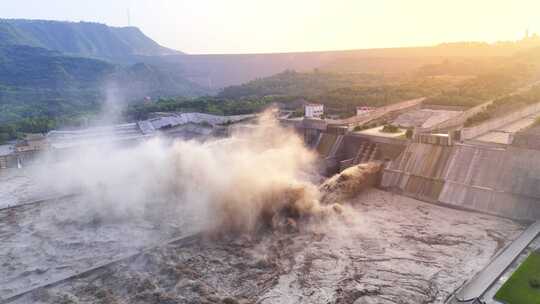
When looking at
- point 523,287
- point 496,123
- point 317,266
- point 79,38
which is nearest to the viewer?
point 523,287

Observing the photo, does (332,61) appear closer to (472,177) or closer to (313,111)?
(313,111)

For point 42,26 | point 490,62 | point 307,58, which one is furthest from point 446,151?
point 42,26

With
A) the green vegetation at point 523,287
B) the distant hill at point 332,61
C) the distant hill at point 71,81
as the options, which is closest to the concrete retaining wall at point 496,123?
the green vegetation at point 523,287

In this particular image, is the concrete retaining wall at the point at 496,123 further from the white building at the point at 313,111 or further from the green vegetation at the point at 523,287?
the white building at the point at 313,111

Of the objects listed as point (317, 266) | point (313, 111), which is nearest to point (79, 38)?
point (313, 111)

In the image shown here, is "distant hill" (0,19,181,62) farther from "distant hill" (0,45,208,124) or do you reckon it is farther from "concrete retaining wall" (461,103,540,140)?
"concrete retaining wall" (461,103,540,140)

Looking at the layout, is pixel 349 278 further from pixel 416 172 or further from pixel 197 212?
pixel 416 172

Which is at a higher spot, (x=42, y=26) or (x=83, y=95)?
(x=42, y=26)
